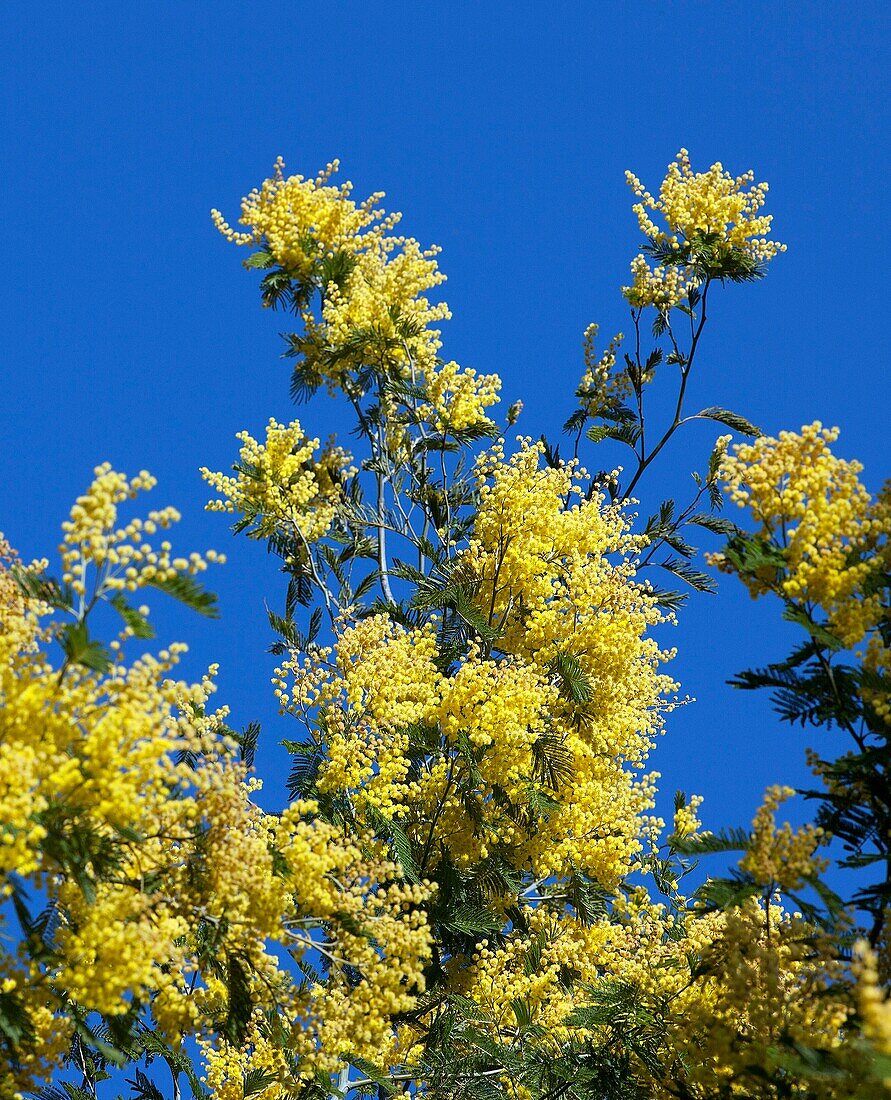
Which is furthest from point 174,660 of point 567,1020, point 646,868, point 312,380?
point 312,380

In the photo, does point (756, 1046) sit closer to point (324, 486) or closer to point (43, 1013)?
point (43, 1013)

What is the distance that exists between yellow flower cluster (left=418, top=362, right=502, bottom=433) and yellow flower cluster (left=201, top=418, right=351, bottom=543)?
1.10 m

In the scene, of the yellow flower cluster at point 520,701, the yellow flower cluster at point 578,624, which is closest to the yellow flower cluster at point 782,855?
the yellow flower cluster at point 520,701

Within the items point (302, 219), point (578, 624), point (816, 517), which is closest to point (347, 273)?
point (302, 219)

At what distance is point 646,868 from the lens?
31.8ft

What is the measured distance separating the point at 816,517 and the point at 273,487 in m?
5.27

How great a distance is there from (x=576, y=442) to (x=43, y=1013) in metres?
7.24

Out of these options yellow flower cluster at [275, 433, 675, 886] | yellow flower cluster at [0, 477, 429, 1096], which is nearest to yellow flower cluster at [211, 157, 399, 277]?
yellow flower cluster at [275, 433, 675, 886]

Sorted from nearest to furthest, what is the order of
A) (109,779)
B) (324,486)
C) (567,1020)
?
(109,779)
(567,1020)
(324,486)

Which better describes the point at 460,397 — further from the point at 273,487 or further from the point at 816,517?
the point at 816,517

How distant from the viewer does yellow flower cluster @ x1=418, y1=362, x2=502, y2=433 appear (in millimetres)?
10562

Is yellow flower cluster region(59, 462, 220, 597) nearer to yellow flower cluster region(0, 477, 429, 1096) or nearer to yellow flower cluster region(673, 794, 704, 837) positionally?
yellow flower cluster region(0, 477, 429, 1096)

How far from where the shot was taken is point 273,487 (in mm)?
10000

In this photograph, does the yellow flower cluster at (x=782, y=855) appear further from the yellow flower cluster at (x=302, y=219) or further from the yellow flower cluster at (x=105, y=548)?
A: the yellow flower cluster at (x=302, y=219)
